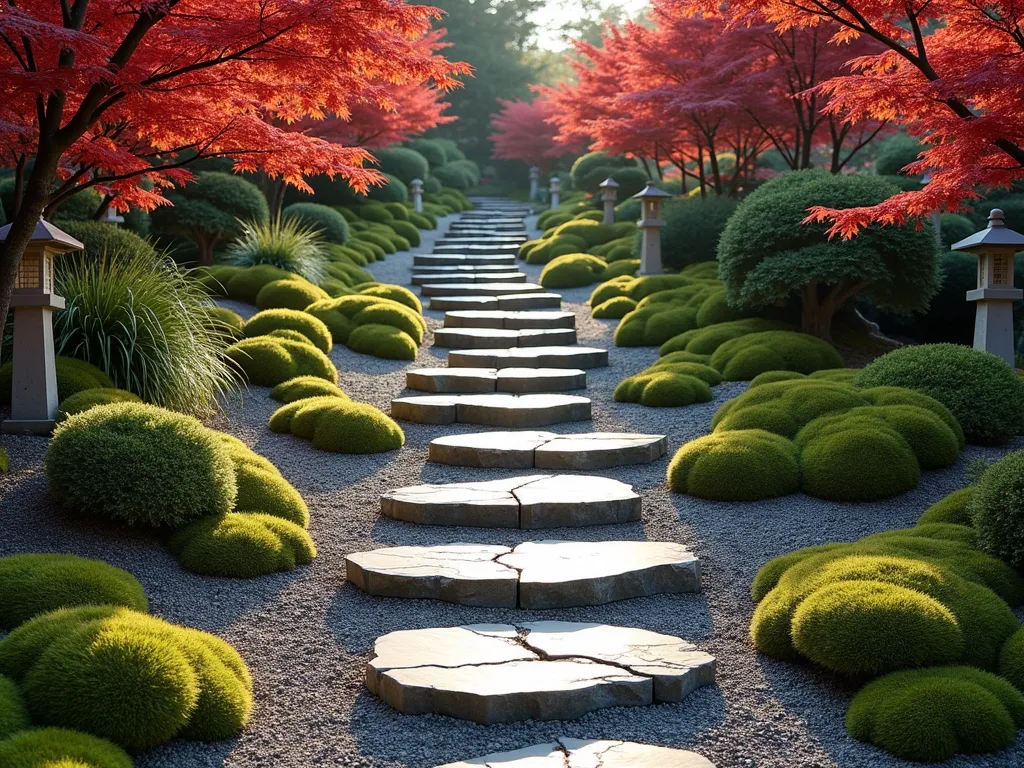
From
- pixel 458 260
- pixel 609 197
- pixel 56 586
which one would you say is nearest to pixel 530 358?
pixel 56 586

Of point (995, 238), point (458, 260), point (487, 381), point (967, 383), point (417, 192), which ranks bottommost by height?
point (487, 381)

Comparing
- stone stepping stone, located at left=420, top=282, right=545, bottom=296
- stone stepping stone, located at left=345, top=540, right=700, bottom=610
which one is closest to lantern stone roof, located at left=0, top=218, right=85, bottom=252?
stone stepping stone, located at left=345, top=540, right=700, bottom=610

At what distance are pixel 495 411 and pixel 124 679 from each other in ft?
16.5

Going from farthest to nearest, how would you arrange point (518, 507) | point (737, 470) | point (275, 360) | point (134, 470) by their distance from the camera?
point (275, 360)
point (737, 470)
point (518, 507)
point (134, 470)

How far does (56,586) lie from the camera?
13.5ft

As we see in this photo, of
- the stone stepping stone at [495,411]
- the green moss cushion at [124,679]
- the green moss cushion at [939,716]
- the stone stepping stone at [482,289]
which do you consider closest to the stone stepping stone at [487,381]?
the stone stepping stone at [495,411]

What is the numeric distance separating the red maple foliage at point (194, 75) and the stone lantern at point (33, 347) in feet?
1.83

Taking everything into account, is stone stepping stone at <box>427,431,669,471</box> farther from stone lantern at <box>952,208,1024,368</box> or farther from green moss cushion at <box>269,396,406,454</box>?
stone lantern at <box>952,208,1024,368</box>

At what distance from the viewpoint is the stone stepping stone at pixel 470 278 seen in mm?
14930

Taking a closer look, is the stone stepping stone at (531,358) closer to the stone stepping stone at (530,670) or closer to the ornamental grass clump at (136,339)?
the ornamental grass clump at (136,339)

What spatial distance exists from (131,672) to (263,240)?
34.8ft

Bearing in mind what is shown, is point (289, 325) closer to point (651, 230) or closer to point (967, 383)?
point (651, 230)

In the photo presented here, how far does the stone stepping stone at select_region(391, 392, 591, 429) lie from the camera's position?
8.09 m

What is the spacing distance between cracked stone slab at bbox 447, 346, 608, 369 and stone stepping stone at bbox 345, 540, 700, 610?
478 cm
